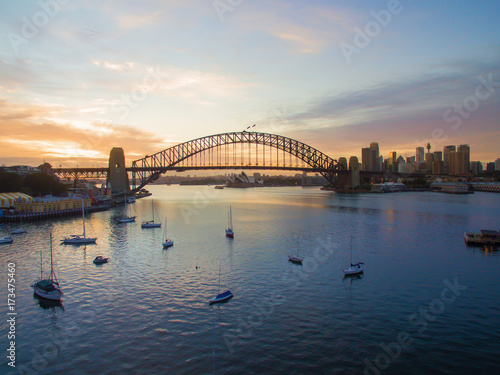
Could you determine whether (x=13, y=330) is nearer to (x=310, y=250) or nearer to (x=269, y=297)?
(x=269, y=297)

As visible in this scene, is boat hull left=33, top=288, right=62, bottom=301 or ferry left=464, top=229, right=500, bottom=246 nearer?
boat hull left=33, top=288, right=62, bottom=301

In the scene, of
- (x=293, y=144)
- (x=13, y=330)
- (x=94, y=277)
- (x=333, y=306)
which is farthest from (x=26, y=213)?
(x=293, y=144)

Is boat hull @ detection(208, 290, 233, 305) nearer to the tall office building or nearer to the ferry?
the ferry

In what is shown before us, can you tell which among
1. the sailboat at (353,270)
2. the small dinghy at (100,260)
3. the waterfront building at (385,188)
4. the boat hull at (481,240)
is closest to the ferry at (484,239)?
the boat hull at (481,240)

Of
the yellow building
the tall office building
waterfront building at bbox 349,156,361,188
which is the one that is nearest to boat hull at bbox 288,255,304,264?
the yellow building

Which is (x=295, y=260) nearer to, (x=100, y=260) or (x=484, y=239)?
(x=100, y=260)

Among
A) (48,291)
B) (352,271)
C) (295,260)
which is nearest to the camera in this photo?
(48,291)

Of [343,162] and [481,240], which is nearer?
[481,240]

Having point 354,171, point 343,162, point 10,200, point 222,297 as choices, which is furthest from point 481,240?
point 343,162
